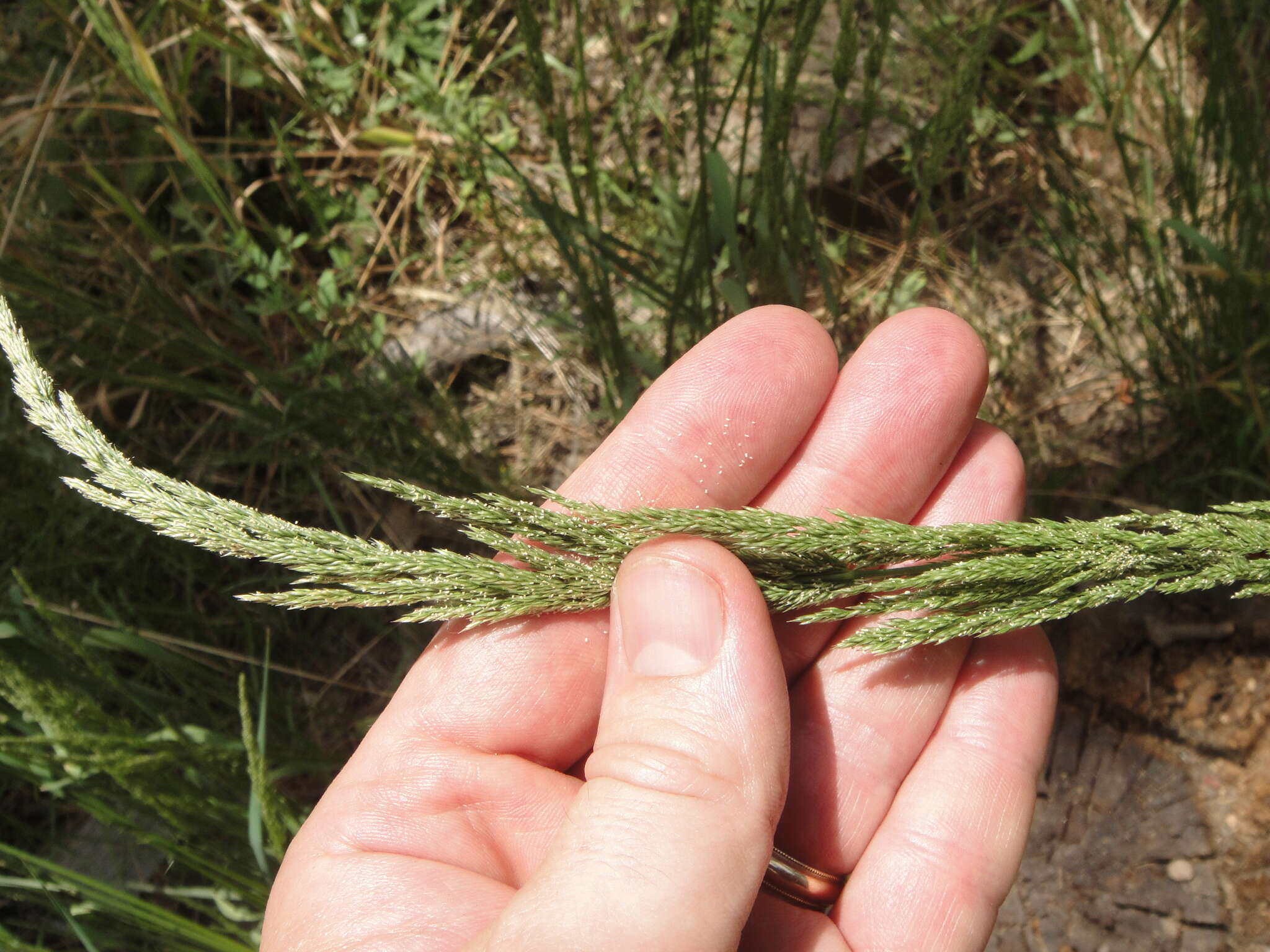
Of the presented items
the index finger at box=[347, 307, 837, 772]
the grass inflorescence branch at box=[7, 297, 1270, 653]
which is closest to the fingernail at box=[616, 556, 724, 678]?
the grass inflorescence branch at box=[7, 297, 1270, 653]

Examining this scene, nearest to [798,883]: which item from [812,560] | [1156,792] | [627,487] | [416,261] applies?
[812,560]

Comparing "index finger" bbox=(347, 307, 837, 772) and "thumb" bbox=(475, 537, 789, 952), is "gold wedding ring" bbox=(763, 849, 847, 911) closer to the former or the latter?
"thumb" bbox=(475, 537, 789, 952)

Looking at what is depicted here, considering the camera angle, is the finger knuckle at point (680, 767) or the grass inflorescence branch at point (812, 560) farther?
the grass inflorescence branch at point (812, 560)

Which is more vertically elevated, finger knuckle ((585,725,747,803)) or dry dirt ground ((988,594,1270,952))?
finger knuckle ((585,725,747,803))

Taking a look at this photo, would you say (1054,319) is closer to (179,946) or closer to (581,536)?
(581,536)

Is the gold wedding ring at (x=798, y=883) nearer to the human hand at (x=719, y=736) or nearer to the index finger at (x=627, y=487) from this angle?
the human hand at (x=719, y=736)

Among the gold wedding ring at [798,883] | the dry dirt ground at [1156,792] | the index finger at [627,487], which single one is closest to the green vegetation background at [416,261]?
the index finger at [627,487]
